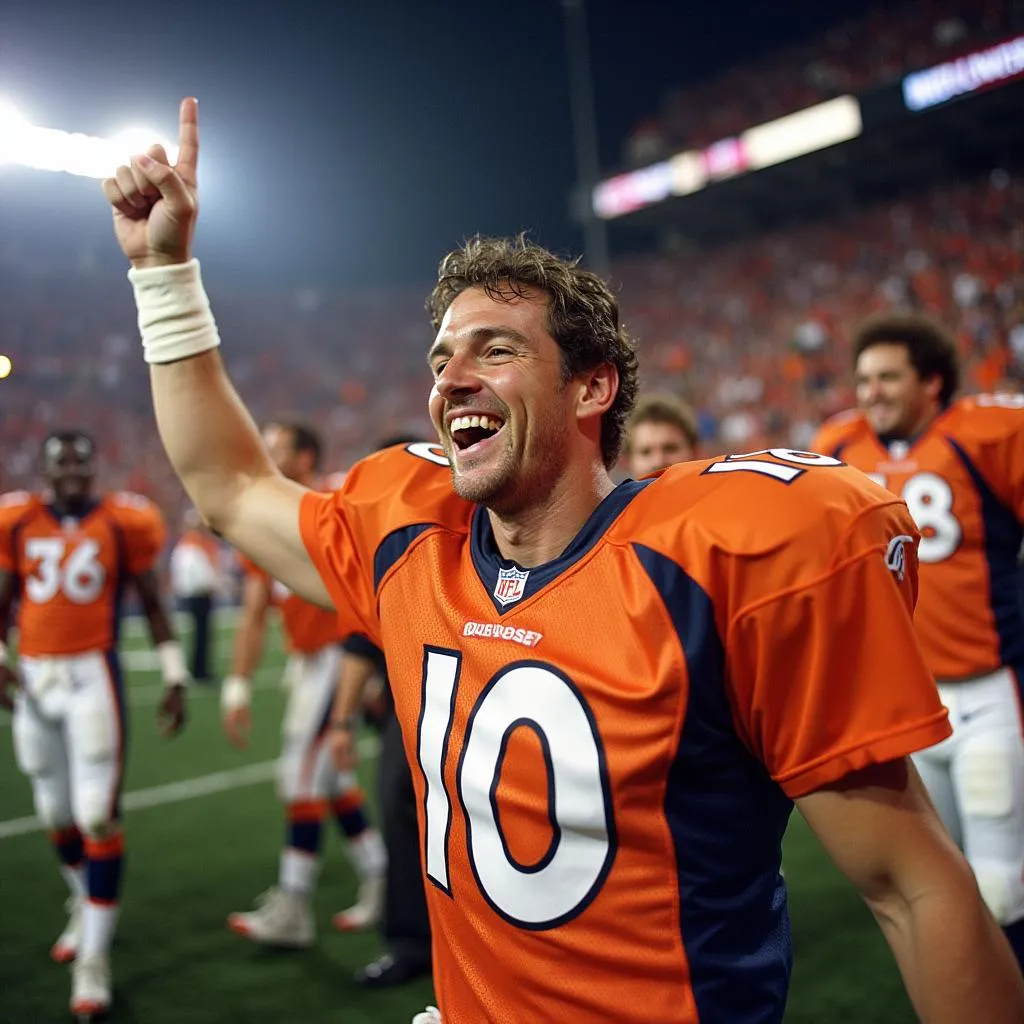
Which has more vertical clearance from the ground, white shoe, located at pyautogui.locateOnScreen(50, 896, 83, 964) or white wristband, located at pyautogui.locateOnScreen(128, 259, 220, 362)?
white wristband, located at pyautogui.locateOnScreen(128, 259, 220, 362)

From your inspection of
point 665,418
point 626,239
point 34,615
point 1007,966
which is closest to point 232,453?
point 1007,966

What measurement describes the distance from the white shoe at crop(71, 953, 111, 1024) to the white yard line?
235cm

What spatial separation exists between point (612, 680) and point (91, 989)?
2953 millimetres

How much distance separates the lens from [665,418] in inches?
145

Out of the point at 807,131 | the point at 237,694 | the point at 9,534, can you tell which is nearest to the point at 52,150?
the point at 9,534

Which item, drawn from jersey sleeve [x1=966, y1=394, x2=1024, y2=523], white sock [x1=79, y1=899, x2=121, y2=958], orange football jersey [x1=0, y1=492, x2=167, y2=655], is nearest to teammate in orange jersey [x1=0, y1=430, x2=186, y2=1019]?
orange football jersey [x1=0, y1=492, x2=167, y2=655]

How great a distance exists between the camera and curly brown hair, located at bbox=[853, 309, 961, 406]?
3102 millimetres

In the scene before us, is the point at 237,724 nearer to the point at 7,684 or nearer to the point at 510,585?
the point at 7,684

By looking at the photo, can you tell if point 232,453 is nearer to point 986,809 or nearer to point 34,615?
point 986,809

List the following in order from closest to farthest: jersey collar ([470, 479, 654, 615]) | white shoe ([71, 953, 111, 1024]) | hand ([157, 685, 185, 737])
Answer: jersey collar ([470, 479, 654, 615])
white shoe ([71, 953, 111, 1024])
hand ([157, 685, 185, 737])

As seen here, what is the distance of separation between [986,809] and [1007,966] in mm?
1786

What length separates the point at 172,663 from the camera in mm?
4152

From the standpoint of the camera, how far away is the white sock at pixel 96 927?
11.3 ft

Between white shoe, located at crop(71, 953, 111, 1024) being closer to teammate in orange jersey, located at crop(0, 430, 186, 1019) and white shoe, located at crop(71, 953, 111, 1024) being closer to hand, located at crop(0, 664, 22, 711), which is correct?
teammate in orange jersey, located at crop(0, 430, 186, 1019)
